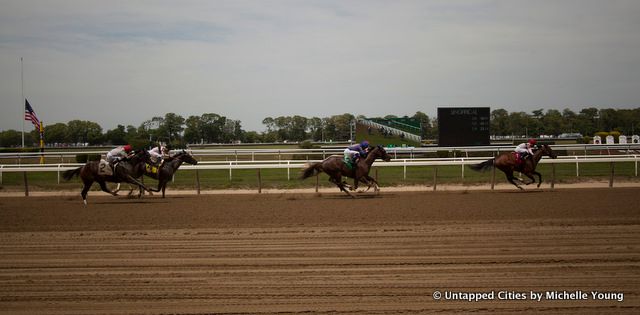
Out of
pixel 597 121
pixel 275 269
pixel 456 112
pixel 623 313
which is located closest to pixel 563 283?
pixel 623 313

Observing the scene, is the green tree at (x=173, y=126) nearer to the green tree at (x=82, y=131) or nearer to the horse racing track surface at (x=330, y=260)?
the green tree at (x=82, y=131)

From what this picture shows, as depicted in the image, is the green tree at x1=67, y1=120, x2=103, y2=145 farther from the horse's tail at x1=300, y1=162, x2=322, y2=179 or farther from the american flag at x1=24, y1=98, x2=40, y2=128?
the horse's tail at x1=300, y1=162, x2=322, y2=179

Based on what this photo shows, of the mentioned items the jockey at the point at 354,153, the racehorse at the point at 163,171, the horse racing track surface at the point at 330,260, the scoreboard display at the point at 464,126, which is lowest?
the horse racing track surface at the point at 330,260

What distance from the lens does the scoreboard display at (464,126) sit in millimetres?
27328

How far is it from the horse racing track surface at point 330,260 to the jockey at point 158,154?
441 cm

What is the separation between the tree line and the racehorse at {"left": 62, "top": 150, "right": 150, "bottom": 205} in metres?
16.7

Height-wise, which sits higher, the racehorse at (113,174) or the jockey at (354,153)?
the jockey at (354,153)

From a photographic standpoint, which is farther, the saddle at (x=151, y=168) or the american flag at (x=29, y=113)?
the american flag at (x=29, y=113)

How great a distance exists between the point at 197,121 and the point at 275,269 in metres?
53.7

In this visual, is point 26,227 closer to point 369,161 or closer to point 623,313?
point 369,161

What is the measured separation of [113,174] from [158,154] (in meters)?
1.55

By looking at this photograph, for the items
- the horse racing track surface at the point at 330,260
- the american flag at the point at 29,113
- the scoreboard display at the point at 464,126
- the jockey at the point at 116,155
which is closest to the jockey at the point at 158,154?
the jockey at the point at 116,155

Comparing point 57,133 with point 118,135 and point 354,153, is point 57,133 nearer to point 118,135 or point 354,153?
point 118,135

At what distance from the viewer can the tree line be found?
40281 millimetres
